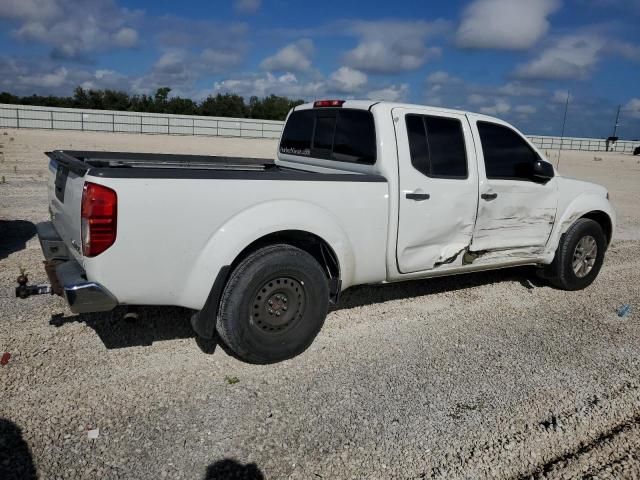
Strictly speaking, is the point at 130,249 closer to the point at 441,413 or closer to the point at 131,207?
the point at 131,207

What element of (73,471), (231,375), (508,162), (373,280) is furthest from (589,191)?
(73,471)

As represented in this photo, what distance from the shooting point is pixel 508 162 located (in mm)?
5430

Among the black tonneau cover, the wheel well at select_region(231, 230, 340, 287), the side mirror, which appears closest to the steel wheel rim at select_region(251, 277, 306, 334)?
the wheel well at select_region(231, 230, 340, 287)

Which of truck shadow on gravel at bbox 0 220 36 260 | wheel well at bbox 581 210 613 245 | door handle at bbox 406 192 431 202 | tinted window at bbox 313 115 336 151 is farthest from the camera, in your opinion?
truck shadow on gravel at bbox 0 220 36 260

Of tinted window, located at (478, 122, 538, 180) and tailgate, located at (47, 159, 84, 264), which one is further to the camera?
tinted window, located at (478, 122, 538, 180)

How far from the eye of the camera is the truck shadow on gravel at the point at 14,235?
672 centimetres

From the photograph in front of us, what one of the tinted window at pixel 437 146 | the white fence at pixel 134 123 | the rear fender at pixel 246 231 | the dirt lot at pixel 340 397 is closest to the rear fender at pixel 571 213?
the dirt lot at pixel 340 397

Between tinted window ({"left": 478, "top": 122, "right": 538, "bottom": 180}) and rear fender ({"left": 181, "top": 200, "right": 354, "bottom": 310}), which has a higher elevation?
tinted window ({"left": 478, "top": 122, "right": 538, "bottom": 180})

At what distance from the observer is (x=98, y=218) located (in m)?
3.29

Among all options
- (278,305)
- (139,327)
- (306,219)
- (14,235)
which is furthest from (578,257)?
(14,235)

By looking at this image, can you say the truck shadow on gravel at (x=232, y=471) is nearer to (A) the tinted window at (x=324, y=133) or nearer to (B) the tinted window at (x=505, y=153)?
(A) the tinted window at (x=324, y=133)

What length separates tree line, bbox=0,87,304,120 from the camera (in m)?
68.5

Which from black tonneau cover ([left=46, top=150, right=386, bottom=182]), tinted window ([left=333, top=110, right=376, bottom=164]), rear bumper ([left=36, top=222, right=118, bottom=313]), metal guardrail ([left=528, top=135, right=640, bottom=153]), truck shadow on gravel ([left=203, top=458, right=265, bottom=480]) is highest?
metal guardrail ([left=528, top=135, right=640, bottom=153])

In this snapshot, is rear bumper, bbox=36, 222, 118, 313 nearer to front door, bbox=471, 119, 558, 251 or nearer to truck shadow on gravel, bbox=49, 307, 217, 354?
truck shadow on gravel, bbox=49, 307, 217, 354
